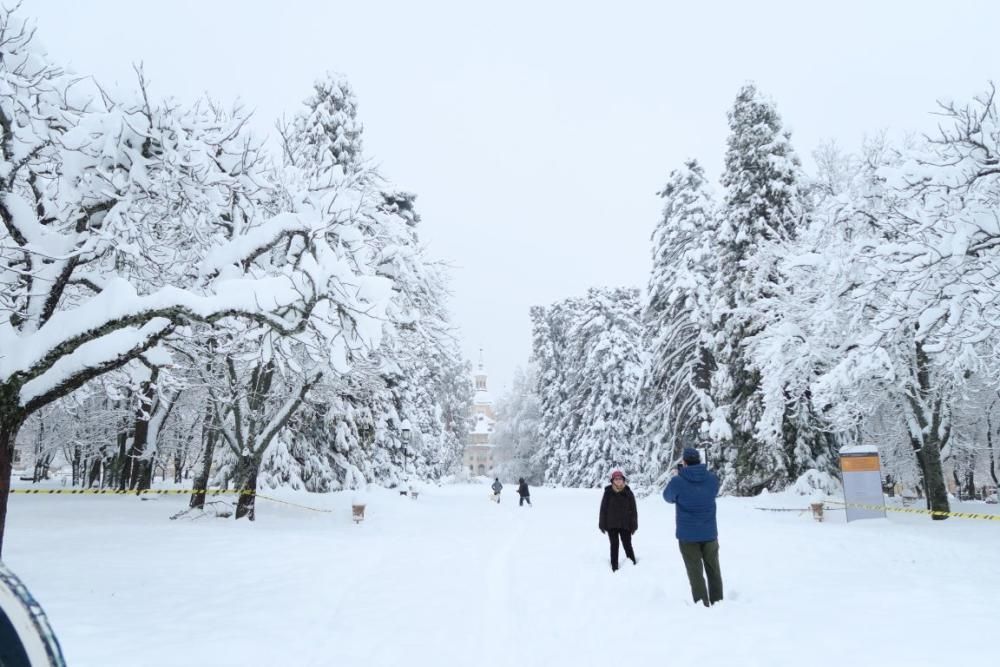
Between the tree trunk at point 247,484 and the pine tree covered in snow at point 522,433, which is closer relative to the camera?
the tree trunk at point 247,484

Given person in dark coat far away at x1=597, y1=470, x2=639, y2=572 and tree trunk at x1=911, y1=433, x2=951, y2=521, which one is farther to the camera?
tree trunk at x1=911, y1=433, x2=951, y2=521

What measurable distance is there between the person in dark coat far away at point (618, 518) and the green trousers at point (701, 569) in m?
2.89

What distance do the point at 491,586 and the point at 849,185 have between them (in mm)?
17392

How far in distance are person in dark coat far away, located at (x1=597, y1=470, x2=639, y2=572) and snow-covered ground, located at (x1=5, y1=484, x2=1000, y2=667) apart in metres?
0.36

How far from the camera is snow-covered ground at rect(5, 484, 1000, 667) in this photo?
5.70 meters

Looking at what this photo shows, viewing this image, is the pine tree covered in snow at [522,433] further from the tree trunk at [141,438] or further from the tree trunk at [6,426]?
the tree trunk at [6,426]

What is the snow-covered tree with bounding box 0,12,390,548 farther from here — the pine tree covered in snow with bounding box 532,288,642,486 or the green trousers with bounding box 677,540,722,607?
the pine tree covered in snow with bounding box 532,288,642,486

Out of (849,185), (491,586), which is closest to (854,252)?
(849,185)

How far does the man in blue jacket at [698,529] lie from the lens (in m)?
7.30

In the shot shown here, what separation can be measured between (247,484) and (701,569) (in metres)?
13.9

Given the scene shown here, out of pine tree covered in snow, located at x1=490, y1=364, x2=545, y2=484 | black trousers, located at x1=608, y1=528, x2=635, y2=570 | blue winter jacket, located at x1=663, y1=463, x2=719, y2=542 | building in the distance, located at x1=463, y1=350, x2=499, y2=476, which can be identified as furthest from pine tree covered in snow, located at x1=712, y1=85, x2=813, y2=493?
building in the distance, located at x1=463, y1=350, x2=499, y2=476

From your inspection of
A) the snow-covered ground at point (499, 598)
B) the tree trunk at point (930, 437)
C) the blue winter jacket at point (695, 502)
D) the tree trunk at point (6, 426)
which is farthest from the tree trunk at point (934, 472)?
the tree trunk at point (6, 426)

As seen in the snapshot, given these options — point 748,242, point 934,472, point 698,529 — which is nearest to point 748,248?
point 748,242

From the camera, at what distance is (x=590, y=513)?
24.2 metres
